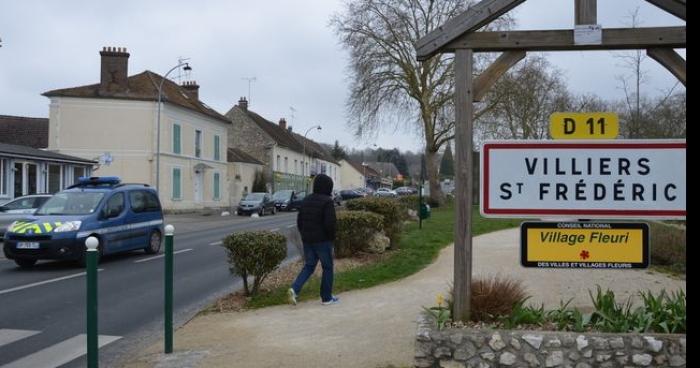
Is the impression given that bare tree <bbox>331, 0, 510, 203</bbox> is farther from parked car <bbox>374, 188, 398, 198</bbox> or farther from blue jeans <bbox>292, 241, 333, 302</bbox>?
blue jeans <bbox>292, 241, 333, 302</bbox>

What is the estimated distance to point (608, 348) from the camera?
489 centimetres

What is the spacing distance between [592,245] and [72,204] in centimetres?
1168

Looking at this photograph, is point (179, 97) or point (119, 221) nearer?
point (119, 221)

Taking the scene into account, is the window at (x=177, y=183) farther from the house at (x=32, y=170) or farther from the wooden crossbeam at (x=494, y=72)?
the wooden crossbeam at (x=494, y=72)

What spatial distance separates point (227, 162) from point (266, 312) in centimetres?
4419

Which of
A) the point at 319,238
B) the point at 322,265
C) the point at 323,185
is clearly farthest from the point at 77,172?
the point at 322,265

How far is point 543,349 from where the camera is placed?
16.3ft

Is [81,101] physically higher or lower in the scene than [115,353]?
higher

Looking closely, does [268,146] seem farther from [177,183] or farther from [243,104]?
[177,183]

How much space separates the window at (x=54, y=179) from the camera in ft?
96.5

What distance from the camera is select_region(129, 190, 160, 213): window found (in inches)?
584

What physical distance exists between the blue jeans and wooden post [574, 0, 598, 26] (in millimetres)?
4322

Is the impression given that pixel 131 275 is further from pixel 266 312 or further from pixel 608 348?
pixel 608 348

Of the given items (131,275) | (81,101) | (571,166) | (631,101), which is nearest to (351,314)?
(571,166)
